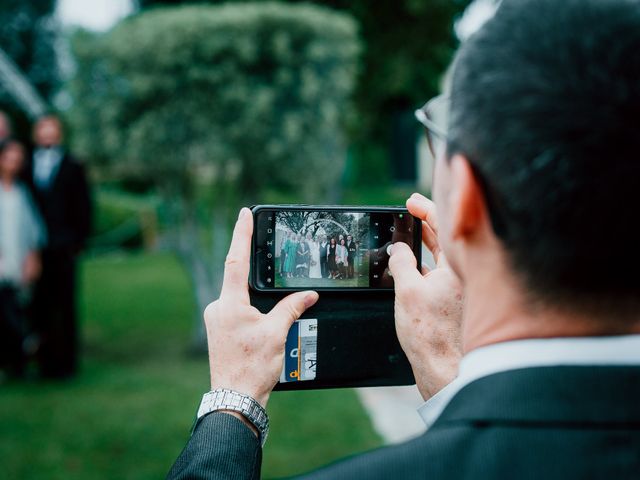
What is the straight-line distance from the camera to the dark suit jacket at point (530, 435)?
31.0 inches

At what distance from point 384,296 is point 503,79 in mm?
687

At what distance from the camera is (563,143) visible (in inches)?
31.9

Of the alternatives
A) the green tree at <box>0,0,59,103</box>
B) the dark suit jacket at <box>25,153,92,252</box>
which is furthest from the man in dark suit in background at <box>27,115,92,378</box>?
the green tree at <box>0,0,59,103</box>

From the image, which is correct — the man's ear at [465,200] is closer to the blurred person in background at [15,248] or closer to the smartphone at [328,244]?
the smartphone at [328,244]

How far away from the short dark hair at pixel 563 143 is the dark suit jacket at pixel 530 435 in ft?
0.31

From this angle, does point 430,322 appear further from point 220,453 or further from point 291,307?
point 220,453

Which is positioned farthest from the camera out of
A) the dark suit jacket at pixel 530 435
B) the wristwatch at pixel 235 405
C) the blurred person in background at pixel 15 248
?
the blurred person in background at pixel 15 248

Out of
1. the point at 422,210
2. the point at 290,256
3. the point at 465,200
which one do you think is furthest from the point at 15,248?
the point at 465,200

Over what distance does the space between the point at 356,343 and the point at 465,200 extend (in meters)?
0.61

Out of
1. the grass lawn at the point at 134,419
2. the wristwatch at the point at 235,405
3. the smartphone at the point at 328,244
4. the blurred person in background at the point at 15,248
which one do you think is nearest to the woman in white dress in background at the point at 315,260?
the smartphone at the point at 328,244

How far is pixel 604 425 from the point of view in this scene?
2.63 ft

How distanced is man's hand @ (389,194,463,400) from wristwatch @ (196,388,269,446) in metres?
0.28

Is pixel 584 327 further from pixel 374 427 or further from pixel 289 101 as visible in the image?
pixel 289 101

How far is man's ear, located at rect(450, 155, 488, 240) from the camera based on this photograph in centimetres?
89
